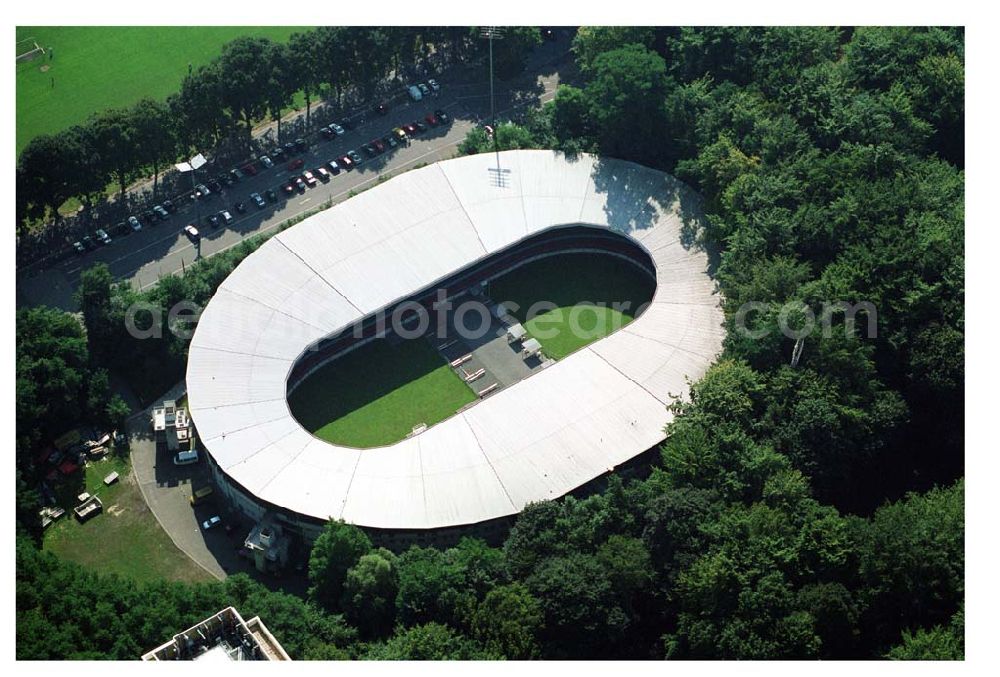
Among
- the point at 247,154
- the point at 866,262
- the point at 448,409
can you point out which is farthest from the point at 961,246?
the point at 247,154

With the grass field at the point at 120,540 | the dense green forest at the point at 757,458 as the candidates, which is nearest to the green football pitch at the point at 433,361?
the dense green forest at the point at 757,458

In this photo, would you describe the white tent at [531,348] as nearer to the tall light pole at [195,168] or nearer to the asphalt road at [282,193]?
the asphalt road at [282,193]

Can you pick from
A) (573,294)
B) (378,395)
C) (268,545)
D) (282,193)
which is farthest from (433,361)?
(282,193)

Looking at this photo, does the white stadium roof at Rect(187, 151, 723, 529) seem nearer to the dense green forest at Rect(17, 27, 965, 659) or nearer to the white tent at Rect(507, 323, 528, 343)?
the dense green forest at Rect(17, 27, 965, 659)

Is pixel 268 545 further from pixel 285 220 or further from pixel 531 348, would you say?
pixel 285 220

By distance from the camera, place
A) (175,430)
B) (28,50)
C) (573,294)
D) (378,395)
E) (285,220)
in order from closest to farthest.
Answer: (175,430)
(378,395)
(573,294)
(285,220)
(28,50)

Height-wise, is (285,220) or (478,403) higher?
(285,220)

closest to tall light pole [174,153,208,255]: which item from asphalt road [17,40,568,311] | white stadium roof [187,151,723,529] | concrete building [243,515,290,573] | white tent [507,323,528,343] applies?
asphalt road [17,40,568,311]

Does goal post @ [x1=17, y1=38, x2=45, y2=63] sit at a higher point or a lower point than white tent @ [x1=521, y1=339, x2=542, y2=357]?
higher
